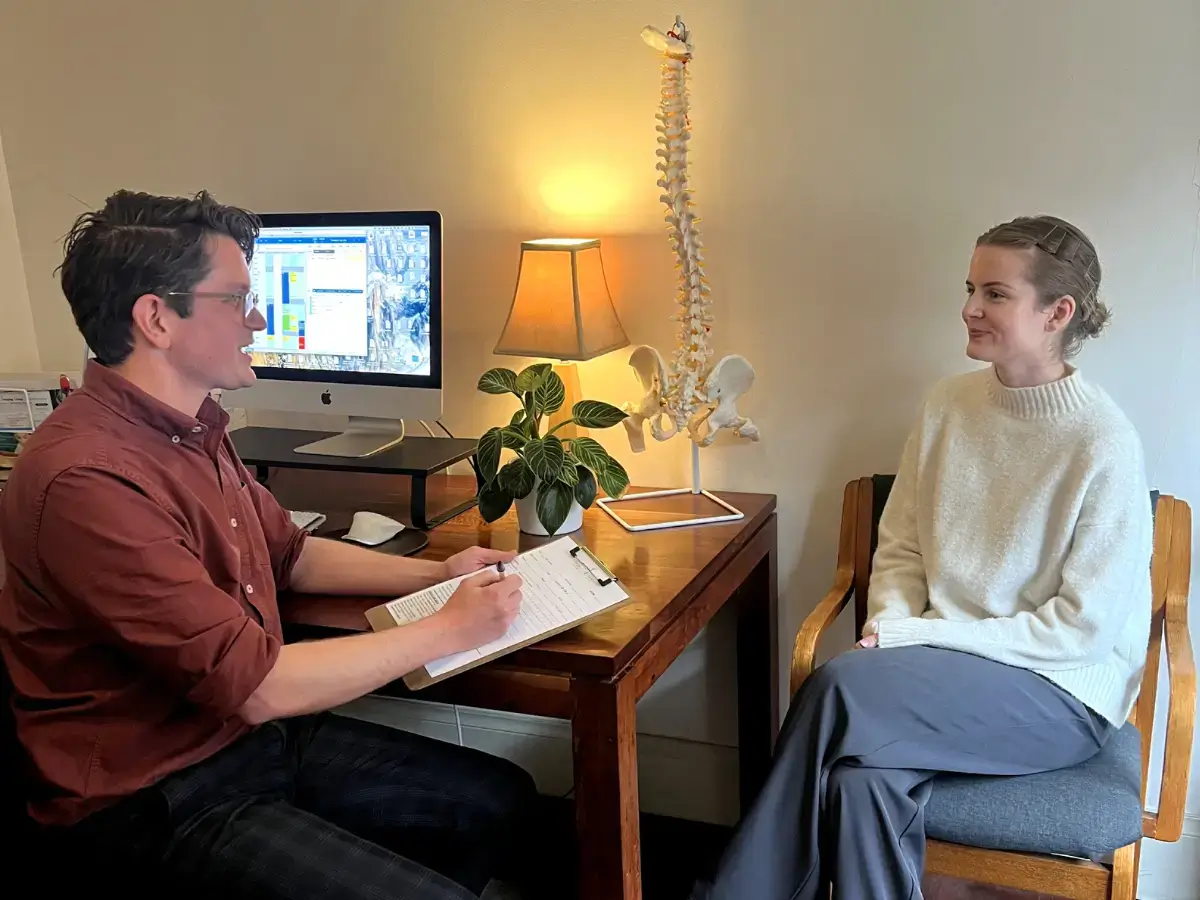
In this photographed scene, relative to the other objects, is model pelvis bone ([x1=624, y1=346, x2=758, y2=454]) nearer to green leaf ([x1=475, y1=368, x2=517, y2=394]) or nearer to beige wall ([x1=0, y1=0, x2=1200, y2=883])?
beige wall ([x1=0, y1=0, x2=1200, y2=883])

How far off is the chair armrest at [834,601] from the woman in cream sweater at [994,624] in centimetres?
9

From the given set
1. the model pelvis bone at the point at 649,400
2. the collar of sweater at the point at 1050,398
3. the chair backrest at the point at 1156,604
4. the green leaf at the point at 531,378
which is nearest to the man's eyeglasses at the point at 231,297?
the green leaf at the point at 531,378

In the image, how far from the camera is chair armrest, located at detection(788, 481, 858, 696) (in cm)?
167

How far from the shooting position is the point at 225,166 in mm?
2439

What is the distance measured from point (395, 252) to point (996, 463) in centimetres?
109

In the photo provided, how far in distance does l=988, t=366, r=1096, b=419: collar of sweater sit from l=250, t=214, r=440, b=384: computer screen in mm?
971

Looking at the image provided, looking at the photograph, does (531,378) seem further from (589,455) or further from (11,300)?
(11,300)

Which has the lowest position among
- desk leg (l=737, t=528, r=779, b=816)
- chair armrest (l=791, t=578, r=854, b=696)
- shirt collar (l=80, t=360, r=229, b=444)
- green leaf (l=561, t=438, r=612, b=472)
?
desk leg (l=737, t=528, r=779, b=816)

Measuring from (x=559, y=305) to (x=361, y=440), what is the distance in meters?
0.48

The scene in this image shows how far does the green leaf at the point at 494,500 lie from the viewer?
179 centimetres

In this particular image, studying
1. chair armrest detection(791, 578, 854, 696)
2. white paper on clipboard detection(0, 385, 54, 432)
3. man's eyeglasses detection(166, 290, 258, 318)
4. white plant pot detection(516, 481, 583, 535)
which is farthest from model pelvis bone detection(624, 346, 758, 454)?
white paper on clipboard detection(0, 385, 54, 432)

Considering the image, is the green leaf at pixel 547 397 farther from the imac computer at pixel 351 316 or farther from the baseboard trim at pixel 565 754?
the baseboard trim at pixel 565 754

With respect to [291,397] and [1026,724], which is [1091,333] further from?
[291,397]

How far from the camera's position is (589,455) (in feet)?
5.94
